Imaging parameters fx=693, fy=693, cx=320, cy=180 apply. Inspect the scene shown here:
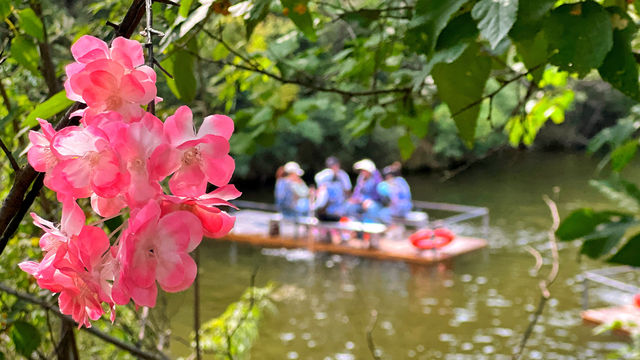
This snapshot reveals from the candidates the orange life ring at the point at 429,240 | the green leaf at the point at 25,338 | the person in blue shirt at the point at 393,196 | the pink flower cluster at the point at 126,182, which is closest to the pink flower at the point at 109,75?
the pink flower cluster at the point at 126,182

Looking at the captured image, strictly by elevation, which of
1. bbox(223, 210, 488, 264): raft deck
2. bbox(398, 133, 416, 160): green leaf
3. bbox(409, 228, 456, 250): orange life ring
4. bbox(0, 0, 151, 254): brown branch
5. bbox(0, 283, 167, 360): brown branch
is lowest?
bbox(223, 210, 488, 264): raft deck

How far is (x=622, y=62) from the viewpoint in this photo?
2.45 feet

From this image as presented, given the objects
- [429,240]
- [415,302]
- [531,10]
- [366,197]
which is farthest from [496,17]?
Result: [366,197]

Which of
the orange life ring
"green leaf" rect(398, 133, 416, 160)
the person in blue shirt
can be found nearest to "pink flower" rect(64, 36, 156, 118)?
"green leaf" rect(398, 133, 416, 160)

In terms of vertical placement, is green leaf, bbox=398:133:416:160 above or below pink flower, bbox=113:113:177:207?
below

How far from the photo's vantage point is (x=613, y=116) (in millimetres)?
30891

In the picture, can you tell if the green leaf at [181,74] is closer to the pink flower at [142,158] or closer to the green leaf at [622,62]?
the green leaf at [622,62]

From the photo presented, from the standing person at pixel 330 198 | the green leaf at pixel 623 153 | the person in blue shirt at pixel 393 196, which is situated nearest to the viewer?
the green leaf at pixel 623 153

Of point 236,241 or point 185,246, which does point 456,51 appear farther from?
point 236,241

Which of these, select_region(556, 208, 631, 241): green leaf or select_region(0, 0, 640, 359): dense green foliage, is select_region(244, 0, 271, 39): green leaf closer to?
select_region(0, 0, 640, 359): dense green foliage

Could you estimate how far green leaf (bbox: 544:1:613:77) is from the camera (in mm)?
694

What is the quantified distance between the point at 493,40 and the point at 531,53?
49 centimetres

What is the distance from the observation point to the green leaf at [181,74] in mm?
1059

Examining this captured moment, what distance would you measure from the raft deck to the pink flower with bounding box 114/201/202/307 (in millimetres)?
11378
